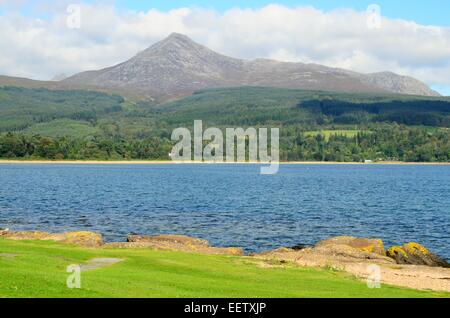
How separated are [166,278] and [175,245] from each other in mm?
16538

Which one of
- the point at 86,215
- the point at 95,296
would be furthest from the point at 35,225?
the point at 95,296

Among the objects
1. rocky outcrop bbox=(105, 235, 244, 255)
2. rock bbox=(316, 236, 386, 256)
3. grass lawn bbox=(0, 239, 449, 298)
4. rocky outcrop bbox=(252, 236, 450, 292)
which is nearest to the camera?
grass lawn bbox=(0, 239, 449, 298)

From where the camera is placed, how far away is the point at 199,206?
90500 mm

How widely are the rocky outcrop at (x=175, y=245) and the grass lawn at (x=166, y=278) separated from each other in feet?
17.1

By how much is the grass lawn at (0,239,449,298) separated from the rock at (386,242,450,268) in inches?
434

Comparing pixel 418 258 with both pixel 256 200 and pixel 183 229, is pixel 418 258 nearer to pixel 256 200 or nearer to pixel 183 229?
pixel 183 229

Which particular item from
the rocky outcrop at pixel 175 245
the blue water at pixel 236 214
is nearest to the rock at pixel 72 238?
the rocky outcrop at pixel 175 245

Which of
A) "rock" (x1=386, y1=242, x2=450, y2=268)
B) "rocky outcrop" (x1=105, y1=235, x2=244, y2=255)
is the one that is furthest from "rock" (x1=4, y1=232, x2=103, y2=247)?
"rock" (x1=386, y1=242, x2=450, y2=268)

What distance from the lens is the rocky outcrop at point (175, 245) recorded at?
136 feet

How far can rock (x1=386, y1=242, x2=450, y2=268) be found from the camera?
4094cm

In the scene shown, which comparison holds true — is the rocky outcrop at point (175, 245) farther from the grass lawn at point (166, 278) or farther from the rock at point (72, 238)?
the grass lawn at point (166, 278)

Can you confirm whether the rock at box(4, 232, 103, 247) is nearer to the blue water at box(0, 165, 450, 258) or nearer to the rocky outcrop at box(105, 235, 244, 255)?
the rocky outcrop at box(105, 235, 244, 255)
